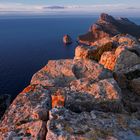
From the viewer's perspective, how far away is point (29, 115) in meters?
14.9

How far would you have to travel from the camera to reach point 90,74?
70.9ft

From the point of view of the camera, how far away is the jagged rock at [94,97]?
15.7 metres

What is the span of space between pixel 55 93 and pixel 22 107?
92.1 inches

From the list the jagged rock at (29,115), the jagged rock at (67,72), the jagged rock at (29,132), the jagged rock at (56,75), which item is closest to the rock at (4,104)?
the jagged rock at (56,75)

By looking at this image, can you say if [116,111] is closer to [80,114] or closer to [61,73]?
[80,114]

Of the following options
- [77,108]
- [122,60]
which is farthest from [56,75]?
[77,108]

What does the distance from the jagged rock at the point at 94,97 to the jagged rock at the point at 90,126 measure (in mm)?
1283

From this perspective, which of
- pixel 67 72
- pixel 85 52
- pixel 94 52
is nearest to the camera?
pixel 67 72

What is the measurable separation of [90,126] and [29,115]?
11.9ft

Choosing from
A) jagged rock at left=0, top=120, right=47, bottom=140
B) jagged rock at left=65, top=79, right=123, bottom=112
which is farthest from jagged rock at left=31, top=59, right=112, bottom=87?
jagged rock at left=0, top=120, right=47, bottom=140

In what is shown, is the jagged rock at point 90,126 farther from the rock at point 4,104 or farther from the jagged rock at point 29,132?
the rock at point 4,104

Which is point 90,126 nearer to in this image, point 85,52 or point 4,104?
point 85,52

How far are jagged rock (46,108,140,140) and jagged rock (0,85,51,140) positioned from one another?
757 millimetres

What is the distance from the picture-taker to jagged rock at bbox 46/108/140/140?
40.5 ft
